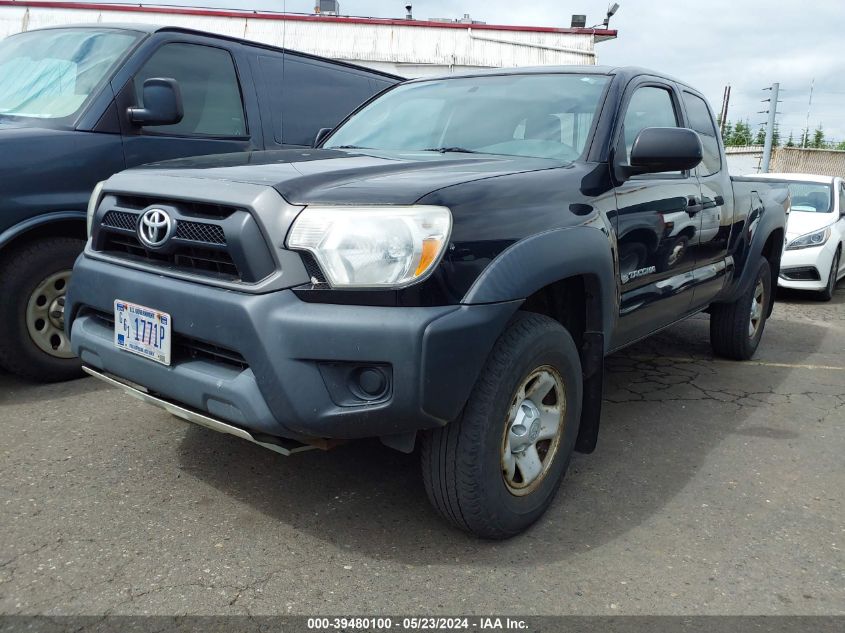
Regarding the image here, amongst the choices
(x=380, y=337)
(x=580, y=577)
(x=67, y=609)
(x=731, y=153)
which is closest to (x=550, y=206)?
(x=380, y=337)

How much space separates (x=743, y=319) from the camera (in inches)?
198

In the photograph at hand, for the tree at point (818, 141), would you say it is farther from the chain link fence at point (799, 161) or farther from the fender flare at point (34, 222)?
the fender flare at point (34, 222)

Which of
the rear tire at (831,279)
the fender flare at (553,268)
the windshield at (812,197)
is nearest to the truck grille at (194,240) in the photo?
the fender flare at (553,268)

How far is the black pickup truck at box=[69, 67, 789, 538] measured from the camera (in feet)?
7.11

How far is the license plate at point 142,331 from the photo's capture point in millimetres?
2398

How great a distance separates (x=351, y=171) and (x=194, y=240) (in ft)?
1.84

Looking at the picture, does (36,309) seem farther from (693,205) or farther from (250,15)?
(250,15)

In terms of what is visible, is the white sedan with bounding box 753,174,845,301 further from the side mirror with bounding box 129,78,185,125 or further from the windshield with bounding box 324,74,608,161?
the side mirror with bounding box 129,78,185,125

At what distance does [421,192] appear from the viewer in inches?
89.0

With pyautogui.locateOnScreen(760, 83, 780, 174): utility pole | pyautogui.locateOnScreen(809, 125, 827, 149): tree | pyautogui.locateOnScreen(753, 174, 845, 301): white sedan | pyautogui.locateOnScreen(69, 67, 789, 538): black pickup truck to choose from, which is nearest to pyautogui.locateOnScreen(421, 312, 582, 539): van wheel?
pyautogui.locateOnScreen(69, 67, 789, 538): black pickup truck

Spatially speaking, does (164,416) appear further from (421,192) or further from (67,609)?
(421,192)

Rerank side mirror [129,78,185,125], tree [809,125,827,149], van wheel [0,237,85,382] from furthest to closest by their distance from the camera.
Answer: tree [809,125,827,149], side mirror [129,78,185,125], van wheel [0,237,85,382]

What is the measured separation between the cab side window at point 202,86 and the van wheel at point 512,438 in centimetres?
287

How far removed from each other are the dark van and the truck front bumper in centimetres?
192
